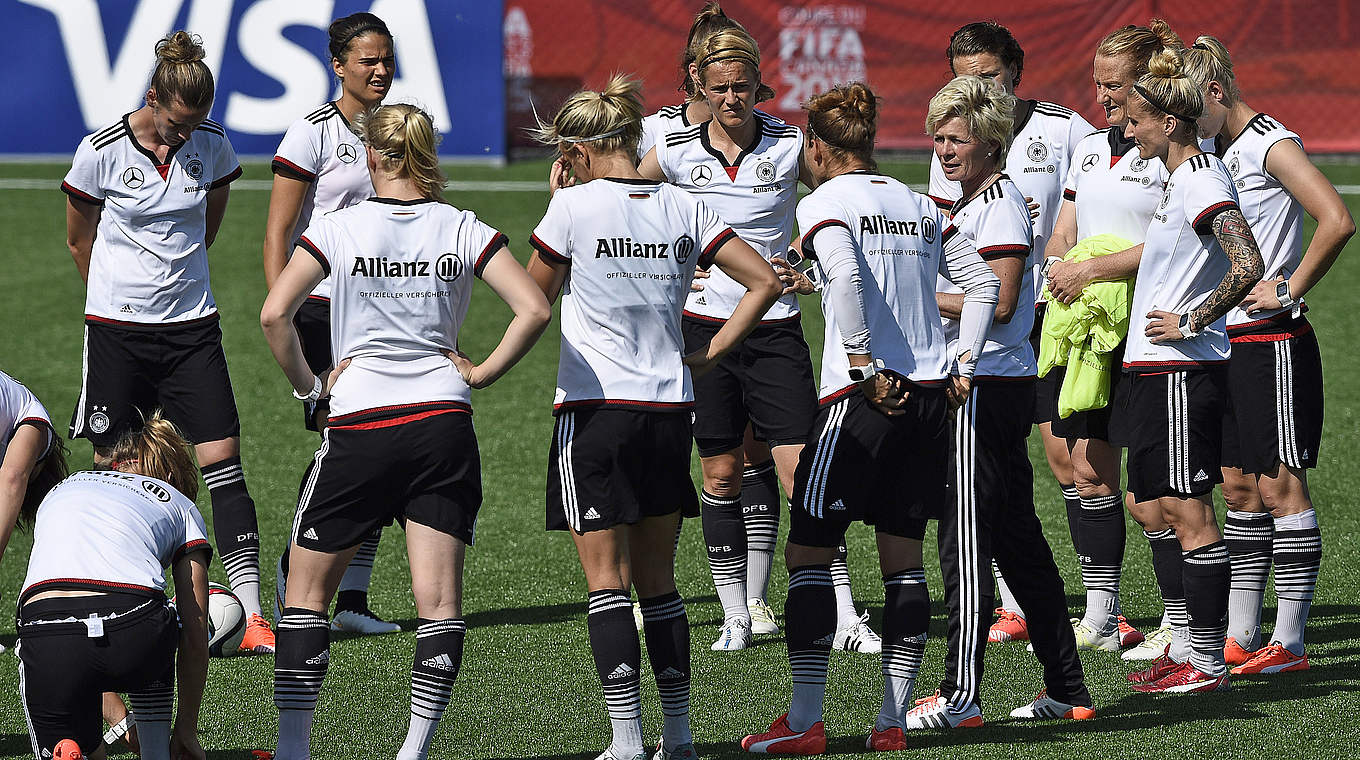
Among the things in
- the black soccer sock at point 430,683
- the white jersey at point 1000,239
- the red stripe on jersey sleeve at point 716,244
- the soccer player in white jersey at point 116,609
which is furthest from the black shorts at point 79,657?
the white jersey at point 1000,239

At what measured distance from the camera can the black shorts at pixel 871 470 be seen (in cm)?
508

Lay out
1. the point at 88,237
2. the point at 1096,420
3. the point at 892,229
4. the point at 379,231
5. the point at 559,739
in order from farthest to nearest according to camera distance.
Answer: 1. the point at 88,237
2. the point at 1096,420
3. the point at 559,739
4. the point at 892,229
5. the point at 379,231

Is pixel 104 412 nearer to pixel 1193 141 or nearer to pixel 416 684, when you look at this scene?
pixel 416 684

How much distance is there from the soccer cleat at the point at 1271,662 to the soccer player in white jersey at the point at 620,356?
2.26 metres

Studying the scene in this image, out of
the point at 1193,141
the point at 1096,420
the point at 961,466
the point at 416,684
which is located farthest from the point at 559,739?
the point at 1193,141

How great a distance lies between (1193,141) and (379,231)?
2.71 meters

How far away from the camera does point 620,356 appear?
4.87 m

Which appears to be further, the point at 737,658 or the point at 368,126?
the point at 737,658

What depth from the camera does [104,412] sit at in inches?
263

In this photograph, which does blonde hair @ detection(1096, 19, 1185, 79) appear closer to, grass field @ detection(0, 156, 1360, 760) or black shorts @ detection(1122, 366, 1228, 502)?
black shorts @ detection(1122, 366, 1228, 502)

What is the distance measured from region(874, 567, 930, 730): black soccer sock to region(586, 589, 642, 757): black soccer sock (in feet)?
2.68

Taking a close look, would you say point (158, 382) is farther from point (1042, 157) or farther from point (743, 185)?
point (1042, 157)

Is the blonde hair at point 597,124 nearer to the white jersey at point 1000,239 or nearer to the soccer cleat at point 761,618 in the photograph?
the white jersey at point 1000,239

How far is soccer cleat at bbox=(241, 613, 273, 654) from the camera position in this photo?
6.56 m
